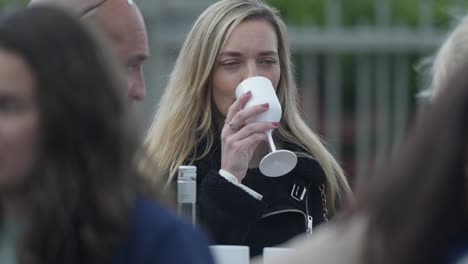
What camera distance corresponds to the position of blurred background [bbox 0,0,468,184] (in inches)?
366

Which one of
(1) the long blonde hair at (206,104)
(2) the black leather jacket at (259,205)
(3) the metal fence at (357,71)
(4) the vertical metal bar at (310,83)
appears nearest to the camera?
(2) the black leather jacket at (259,205)

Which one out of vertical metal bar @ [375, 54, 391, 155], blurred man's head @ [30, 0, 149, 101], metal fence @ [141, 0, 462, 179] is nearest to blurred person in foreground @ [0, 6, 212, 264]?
blurred man's head @ [30, 0, 149, 101]

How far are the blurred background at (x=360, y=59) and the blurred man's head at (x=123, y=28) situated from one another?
235 inches

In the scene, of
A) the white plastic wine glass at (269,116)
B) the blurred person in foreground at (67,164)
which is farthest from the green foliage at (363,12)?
the blurred person in foreground at (67,164)

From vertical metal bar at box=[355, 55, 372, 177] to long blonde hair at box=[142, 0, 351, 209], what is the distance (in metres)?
5.61

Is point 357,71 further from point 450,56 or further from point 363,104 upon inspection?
point 450,56

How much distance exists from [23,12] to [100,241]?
386 millimetres

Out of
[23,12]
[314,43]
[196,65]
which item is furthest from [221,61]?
[314,43]

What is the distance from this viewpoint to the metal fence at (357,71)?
30.5 feet

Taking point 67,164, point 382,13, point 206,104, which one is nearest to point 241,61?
point 206,104

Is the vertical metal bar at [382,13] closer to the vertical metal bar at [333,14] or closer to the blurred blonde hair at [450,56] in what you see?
the vertical metal bar at [333,14]

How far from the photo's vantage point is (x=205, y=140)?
145 inches

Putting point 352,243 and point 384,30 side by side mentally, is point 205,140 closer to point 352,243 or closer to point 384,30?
point 352,243

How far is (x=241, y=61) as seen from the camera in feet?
12.1
